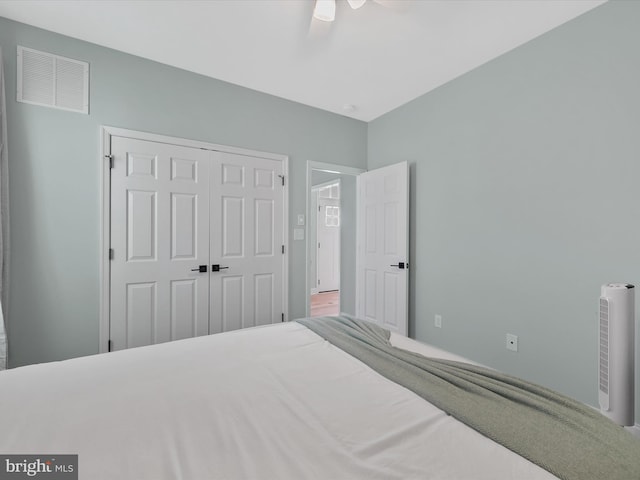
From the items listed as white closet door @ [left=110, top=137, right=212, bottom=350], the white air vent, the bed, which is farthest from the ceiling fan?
the bed

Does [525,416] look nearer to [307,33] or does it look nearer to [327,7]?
[327,7]

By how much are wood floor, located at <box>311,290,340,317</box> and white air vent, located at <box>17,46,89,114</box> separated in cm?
366

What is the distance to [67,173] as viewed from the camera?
2.25 meters

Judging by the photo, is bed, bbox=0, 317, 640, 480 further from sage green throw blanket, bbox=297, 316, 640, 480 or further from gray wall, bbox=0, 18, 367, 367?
gray wall, bbox=0, 18, 367, 367

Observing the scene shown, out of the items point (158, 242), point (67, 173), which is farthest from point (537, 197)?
point (67, 173)

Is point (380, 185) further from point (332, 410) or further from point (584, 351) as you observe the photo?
point (332, 410)

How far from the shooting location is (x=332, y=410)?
3.20 ft

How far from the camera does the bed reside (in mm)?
732

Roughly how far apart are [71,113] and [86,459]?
2542 millimetres

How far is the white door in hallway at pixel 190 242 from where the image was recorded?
246 centimetres

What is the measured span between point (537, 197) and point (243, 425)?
98.3 inches

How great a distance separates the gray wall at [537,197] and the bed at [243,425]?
60.7 inches
